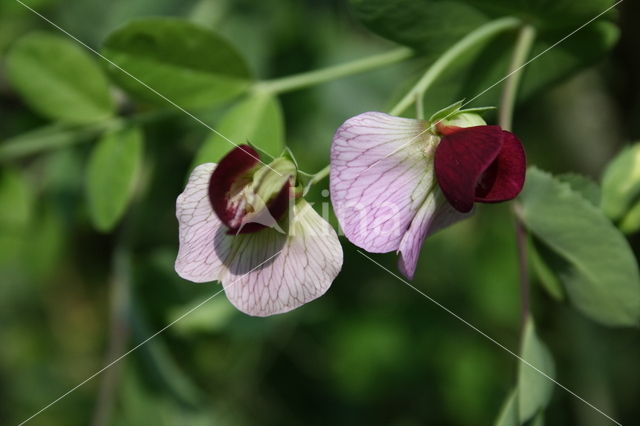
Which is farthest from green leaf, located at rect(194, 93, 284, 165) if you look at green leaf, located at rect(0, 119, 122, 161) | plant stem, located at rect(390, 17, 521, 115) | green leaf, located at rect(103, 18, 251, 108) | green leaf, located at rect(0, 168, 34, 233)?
green leaf, located at rect(0, 168, 34, 233)

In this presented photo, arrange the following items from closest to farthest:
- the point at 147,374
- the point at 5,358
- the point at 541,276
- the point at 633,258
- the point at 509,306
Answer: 1. the point at 633,258
2. the point at 541,276
3. the point at 147,374
4. the point at 509,306
5. the point at 5,358

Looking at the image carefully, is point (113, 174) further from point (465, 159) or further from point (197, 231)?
point (465, 159)

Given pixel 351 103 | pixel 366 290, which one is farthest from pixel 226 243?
pixel 366 290

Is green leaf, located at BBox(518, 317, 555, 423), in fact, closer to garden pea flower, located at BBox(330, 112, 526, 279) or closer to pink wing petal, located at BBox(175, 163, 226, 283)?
garden pea flower, located at BBox(330, 112, 526, 279)

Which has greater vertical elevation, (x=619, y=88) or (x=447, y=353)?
(x=619, y=88)

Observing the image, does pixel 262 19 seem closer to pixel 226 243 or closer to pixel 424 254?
pixel 424 254

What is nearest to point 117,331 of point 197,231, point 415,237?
point 197,231

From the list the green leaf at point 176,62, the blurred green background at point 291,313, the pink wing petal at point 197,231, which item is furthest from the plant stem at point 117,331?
the pink wing petal at point 197,231

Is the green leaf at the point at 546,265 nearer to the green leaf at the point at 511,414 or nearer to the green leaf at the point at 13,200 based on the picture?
the green leaf at the point at 511,414
